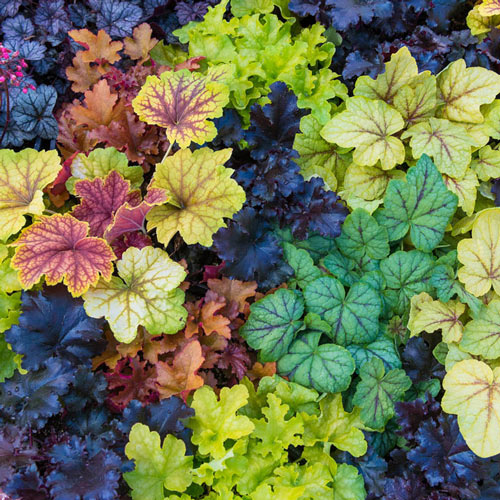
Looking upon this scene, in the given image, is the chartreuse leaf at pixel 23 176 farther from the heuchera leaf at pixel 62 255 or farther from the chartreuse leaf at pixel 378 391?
the chartreuse leaf at pixel 378 391

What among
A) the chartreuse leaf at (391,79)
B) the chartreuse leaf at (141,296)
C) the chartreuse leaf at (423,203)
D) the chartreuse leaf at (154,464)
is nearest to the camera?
the chartreuse leaf at (154,464)

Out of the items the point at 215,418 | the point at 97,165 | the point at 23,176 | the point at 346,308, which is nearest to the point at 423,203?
the point at 346,308

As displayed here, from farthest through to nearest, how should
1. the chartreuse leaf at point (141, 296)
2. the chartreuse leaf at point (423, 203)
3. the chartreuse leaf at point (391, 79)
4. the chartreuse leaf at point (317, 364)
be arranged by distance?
the chartreuse leaf at point (391, 79)
the chartreuse leaf at point (423, 203)
the chartreuse leaf at point (317, 364)
the chartreuse leaf at point (141, 296)

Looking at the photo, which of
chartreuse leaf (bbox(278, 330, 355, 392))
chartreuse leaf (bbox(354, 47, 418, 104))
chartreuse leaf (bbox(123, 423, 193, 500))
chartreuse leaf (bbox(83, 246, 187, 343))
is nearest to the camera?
chartreuse leaf (bbox(123, 423, 193, 500))

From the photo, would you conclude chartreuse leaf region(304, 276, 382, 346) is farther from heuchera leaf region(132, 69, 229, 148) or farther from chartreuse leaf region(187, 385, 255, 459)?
heuchera leaf region(132, 69, 229, 148)

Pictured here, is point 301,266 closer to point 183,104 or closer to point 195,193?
point 195,193

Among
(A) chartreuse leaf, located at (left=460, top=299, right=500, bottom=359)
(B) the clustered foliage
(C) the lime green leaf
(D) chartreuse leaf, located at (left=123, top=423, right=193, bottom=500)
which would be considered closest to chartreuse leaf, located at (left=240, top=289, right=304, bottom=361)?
(B) the clustered foliage

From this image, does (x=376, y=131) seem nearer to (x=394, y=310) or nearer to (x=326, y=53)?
(x=326, y=53)

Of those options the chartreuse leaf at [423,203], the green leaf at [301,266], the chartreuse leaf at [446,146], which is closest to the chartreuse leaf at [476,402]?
the chartreuse leaf at [423,203]
